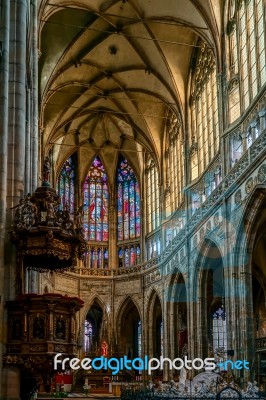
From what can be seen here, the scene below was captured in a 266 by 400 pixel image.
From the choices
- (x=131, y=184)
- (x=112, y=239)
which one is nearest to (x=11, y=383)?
(x=112, y=239)

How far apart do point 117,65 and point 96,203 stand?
13065 millimetres

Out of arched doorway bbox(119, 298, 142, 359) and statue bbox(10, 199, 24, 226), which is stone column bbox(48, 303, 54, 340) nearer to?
statue bbox(10, 199, 24, 226)

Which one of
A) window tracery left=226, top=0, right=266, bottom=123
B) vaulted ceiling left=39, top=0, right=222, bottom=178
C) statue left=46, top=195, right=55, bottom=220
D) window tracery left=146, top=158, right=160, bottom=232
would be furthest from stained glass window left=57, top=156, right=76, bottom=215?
statue left=46, top=195, right=55, bottom=220

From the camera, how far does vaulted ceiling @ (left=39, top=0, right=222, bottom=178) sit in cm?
3244

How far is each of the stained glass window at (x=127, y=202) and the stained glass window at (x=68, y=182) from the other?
3.42 m

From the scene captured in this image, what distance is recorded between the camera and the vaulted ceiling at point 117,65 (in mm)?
32438

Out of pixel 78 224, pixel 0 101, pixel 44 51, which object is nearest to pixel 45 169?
pixel 78 224

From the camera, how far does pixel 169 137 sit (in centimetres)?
4216

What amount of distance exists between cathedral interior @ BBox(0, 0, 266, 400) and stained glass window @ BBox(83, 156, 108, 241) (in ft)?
0.34

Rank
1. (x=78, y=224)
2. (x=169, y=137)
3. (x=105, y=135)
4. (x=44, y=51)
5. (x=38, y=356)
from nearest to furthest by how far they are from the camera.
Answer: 1. (x=38, y=356)
2. (x=78, y=224)
3. (x=44, y=51)
4. (x=169, y=137)
5. (x=105, y=135)

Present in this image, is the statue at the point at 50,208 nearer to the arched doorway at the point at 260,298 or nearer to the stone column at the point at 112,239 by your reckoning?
the arched doorway at the point at 260,298

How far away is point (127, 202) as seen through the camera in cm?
4862

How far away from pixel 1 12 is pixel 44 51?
19.5 meters

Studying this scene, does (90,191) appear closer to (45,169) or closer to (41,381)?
(45,169)
